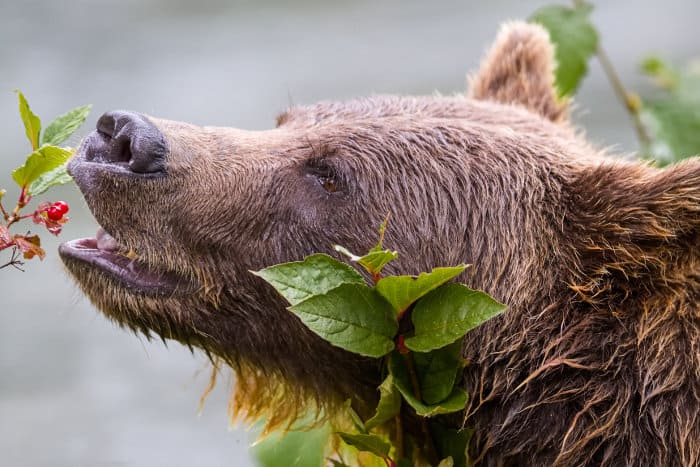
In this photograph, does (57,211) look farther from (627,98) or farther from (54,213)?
(627,98)

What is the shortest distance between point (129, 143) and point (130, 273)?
404 millimetres

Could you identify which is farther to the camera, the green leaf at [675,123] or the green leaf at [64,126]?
the green leaf at [675,123]

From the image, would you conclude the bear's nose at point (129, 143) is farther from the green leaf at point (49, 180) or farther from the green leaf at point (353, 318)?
the green leaf at point (353, 318)

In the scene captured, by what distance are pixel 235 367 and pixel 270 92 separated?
22.3 feet

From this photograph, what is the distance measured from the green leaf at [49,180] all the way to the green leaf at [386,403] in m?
1.09

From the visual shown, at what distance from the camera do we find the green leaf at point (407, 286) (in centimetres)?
299

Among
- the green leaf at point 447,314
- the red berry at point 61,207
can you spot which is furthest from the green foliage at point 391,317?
the red berry at point 61,207

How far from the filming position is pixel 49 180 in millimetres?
3168

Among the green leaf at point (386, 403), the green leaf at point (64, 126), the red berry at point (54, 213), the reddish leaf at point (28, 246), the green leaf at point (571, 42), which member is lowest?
the green leaf at point (386, 403)

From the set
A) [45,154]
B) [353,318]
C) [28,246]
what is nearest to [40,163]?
[45,154]

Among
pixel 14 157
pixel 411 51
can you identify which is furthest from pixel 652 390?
pixel 411 51

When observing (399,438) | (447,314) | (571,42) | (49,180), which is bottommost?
(399,438)

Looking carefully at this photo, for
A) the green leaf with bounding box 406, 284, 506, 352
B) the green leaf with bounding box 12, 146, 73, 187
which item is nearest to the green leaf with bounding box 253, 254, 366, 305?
the green leaf with bounding box 406, 284, 506, 352

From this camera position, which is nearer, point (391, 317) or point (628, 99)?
point (391, 317)
